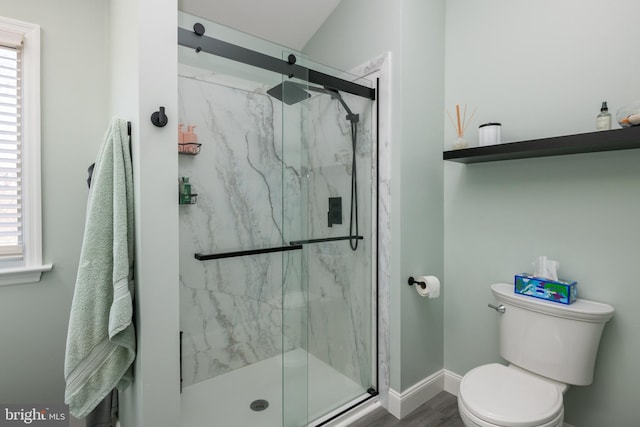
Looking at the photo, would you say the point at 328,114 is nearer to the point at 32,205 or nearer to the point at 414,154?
the point at 414,154

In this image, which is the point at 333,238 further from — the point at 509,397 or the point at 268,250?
the point at 509,397

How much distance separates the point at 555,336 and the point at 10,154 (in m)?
2.82

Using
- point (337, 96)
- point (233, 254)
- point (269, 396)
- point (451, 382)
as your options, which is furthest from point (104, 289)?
point (451, 382)

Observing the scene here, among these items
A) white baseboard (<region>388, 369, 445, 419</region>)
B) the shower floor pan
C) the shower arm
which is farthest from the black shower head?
white baseboard (<region>388, 369, 445, 419</region>)

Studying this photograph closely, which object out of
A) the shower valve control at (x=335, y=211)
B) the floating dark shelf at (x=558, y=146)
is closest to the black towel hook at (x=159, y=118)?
the shower valve control at (x=335, y=211)

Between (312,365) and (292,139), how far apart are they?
4.17 feet

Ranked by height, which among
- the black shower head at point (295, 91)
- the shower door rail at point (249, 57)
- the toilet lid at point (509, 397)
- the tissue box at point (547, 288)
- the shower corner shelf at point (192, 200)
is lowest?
the toilet lid at point (509, 397)

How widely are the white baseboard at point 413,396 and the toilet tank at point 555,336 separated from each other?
22.1 inches

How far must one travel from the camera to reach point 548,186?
1663 mm

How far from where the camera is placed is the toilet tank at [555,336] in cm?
143

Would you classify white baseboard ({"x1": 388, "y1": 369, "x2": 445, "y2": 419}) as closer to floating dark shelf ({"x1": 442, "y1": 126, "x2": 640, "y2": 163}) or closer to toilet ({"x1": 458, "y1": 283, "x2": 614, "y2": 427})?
toilet ({"x1": 458, "y1": 283, "x2": 614, "y2": 427})

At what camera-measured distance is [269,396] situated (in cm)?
204

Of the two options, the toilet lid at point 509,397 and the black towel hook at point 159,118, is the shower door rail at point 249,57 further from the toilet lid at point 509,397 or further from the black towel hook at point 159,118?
the toilet lid at point 509,397

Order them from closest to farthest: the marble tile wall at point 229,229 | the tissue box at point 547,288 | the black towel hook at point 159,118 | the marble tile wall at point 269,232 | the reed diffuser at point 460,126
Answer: the black towel hook at point 159,118 < the tissue box at point 547,288 < the marble tile wall at point 269,232 < the reed diffuser at point 460,126 < the marble tile wall at point 229,229
